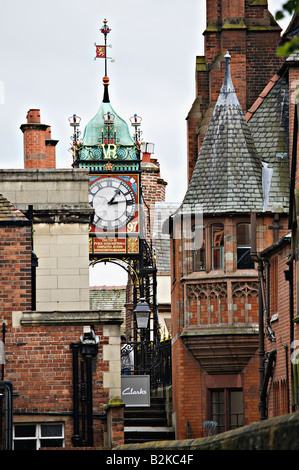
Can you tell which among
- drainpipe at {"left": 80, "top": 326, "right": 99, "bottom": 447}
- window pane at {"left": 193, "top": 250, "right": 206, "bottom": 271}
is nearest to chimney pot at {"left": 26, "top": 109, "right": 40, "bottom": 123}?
window pane at {"left": 193, "top": 250, "right": 206, "bottom": 271}

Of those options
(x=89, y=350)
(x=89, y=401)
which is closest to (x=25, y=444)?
(x=89, y=401)

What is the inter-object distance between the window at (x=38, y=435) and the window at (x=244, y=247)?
9310mm

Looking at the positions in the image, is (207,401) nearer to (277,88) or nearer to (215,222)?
(215,222)

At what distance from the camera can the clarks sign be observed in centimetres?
3656

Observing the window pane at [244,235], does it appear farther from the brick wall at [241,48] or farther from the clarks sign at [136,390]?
the brick wall at [241,48]

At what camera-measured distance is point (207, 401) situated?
40438 mm

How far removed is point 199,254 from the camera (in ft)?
133

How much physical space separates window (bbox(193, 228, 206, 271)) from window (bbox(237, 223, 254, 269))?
1.00 metres

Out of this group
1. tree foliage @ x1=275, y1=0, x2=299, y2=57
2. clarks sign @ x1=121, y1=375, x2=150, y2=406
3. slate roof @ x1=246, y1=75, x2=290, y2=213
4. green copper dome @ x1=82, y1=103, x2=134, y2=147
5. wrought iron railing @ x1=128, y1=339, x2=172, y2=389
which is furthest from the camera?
green copper dome @ x1=82, y1=103, x2=134, y2=147

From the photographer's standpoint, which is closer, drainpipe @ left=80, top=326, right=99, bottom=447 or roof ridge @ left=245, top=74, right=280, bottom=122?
drainpipe @ left=80, top=326, right=99, bottom=447

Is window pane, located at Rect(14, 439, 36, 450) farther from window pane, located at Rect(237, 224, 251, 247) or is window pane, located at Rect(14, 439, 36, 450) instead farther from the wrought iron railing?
the wrought iron railing
